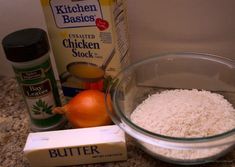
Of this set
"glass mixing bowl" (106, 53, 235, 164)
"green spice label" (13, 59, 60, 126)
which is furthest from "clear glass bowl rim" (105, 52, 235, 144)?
"green spice label" (13, 59, 60, 126)

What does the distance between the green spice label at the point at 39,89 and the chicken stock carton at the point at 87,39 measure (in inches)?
2.4

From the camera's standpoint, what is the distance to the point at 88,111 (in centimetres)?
62

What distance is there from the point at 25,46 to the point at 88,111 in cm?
18

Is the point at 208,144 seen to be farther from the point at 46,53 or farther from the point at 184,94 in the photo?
the point at 46,53

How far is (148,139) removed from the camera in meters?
0.51

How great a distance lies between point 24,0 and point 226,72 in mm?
535

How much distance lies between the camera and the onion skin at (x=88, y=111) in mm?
617

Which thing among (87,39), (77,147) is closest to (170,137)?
(77,147)

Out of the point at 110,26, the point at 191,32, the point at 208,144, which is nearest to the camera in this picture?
the point at 208,144

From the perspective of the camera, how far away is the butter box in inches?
22.1

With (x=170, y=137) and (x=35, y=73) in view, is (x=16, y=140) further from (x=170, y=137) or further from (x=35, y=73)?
(x=170, y=137)

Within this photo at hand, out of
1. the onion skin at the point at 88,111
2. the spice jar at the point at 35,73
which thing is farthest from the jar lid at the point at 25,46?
the onion skin at the point at 88,111

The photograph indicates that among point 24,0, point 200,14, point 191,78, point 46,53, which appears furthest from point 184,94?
point 24,0

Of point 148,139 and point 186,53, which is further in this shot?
point 186,53
